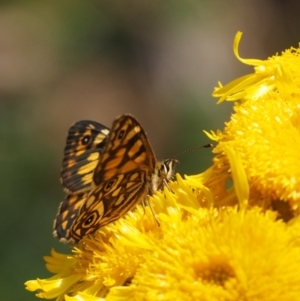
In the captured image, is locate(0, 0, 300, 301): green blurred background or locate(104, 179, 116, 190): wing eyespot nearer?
locate(104, 179, 116, 190): wing eyespot

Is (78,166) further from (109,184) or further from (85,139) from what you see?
(109,184)

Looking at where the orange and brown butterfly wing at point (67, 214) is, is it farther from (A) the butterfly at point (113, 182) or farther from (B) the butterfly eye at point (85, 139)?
(B) the butterfly eye at point (85, 139)

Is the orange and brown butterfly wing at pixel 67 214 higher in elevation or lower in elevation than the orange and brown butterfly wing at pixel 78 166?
lower

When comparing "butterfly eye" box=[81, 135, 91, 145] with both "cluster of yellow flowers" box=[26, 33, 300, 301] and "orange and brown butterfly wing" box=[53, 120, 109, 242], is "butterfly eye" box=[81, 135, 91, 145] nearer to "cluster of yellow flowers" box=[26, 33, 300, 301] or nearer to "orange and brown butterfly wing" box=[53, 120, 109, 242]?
"orange and brown butterfly wing" box=[53, 120, 109, 242]

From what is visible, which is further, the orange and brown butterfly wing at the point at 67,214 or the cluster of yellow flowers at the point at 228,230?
the orange and brown butterfly wing at the point at 67,214

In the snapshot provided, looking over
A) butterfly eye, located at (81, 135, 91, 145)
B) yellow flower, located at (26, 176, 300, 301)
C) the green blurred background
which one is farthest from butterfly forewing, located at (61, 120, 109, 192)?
the green blurred background

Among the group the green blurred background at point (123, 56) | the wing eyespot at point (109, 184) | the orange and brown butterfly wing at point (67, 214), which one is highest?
the green blurred background at point (123, 56)

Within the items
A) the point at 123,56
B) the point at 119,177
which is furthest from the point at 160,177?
the point at 123,56

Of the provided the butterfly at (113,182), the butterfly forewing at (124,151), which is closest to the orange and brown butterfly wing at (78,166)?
the butterfly at (113,182)
